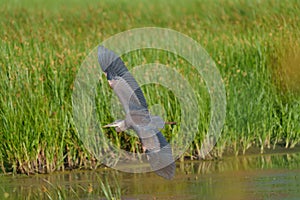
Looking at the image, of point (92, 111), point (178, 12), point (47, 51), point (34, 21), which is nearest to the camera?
point (92, 111)

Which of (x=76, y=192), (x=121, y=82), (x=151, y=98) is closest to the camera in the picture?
(x=121, y=82)

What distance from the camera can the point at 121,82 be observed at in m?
6.23

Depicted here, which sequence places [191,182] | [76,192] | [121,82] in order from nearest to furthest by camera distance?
[121,82], [76,192], [191,182]

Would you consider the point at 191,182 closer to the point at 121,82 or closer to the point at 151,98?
the point at 151,98

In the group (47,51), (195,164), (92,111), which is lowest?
(195,164)

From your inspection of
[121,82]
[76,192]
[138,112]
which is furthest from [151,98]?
[121,82]

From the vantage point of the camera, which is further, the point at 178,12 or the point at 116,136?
the point at 178,12

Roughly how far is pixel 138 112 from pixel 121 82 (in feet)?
0.88

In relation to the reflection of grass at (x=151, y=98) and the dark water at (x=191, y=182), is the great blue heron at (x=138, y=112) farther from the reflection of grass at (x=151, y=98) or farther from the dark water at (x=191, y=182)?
the reflection of grass at (x=151, y=98)

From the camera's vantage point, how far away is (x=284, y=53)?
31.2ft

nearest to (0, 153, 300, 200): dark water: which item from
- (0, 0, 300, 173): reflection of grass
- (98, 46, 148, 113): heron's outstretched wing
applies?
(0, 0, 300, 173): reflection of grass

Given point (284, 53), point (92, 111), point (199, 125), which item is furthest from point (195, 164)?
point (284, 53)

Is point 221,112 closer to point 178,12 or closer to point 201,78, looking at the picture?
point 201,78

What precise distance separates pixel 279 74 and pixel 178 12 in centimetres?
709
